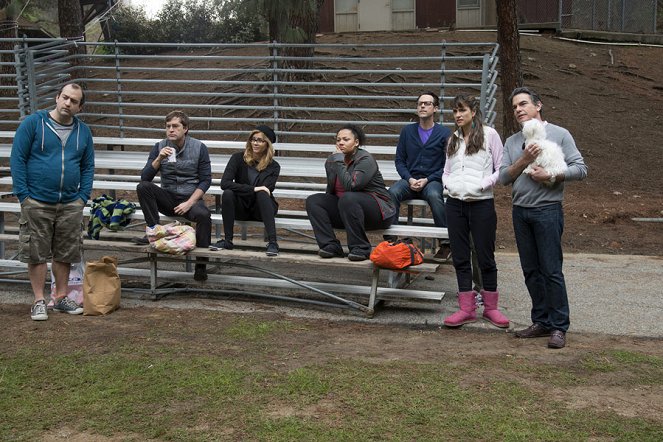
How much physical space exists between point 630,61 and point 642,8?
3.81m

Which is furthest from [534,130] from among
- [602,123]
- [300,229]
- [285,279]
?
[602,123]

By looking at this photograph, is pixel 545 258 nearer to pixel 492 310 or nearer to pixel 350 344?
pixel 492 310

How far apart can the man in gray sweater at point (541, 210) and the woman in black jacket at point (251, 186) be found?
2.40 meters

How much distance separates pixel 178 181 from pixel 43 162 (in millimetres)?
1366

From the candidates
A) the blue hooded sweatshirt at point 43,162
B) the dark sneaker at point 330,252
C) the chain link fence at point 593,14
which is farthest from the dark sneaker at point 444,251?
the chain link fence at point 593,14

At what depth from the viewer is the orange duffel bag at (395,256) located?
7.59 metres

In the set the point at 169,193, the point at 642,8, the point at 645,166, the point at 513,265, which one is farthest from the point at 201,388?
the point at 642,8

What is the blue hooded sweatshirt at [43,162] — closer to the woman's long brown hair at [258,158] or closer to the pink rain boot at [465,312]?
the woman's long brown hair at [258,158]

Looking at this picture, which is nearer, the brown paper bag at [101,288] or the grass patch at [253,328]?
the grass patch at [253,328]

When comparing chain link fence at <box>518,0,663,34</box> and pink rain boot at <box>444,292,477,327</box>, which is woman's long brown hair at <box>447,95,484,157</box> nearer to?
pink rain boot at <box>444,292,477,327</box>

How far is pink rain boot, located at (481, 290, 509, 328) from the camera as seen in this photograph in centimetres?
750

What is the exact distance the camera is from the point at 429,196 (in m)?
8.88

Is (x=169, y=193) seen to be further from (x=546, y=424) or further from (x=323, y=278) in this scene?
(x=546, y=424)

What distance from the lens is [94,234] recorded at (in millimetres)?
8797
